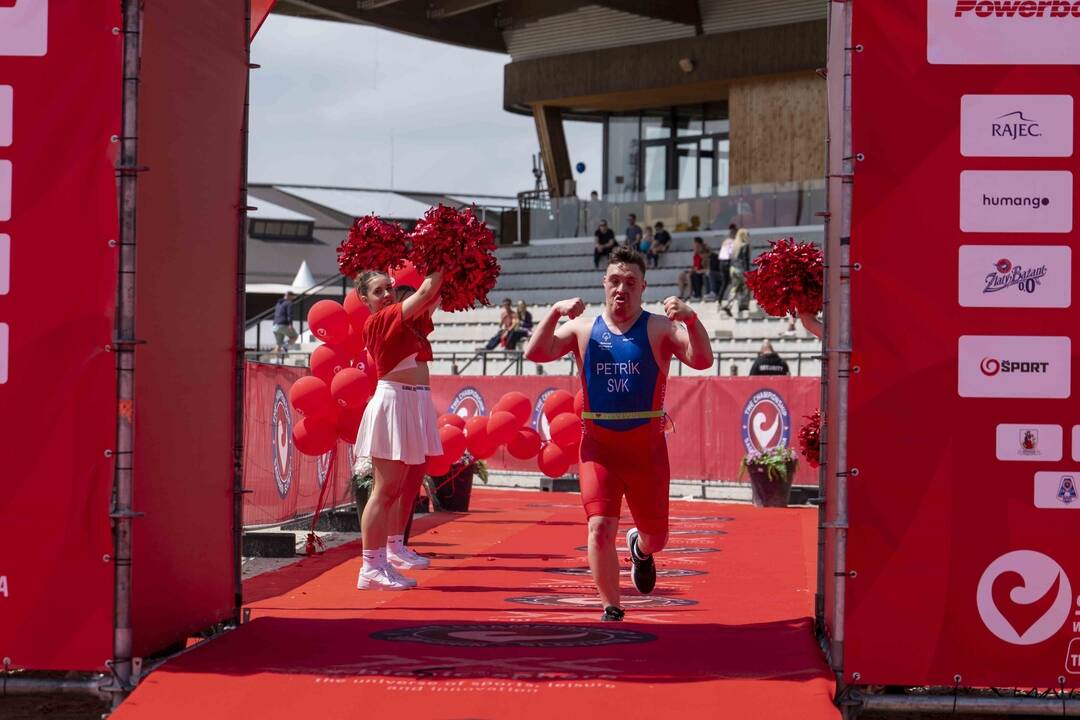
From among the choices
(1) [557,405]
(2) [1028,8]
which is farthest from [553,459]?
(2) [1028,8]

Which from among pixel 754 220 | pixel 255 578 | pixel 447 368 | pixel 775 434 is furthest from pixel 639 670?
pixel 754 220

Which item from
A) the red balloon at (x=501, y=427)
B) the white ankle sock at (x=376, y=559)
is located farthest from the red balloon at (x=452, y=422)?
the white ankle sock at (x=376, y=559)

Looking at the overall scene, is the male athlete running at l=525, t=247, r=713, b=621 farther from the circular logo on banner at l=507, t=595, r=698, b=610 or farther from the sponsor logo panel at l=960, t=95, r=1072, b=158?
the sponsor logo panel at l=960, t=95, r=1072, b=158

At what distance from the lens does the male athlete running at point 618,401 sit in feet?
24.8

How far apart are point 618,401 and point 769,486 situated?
11.5 meters

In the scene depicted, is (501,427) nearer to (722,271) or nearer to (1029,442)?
(1029,442)

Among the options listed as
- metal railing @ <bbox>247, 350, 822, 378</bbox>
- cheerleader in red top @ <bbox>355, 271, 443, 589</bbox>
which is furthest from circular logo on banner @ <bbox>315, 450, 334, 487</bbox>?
metal railing @ <bbox>247, 350, 822, 378</bbox>

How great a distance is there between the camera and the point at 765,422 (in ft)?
65.9

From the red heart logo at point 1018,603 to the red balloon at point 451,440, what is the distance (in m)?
8.10

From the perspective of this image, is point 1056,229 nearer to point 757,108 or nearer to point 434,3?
point 757,108

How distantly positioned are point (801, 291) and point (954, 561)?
228 centimetres

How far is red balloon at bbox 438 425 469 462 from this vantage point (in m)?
13.5

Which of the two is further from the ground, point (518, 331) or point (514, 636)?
point (518, 331)

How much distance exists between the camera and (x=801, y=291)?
25.0 ft
